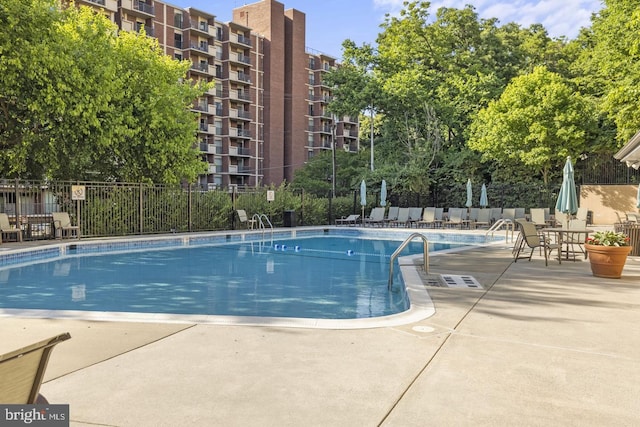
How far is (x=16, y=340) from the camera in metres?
4.33

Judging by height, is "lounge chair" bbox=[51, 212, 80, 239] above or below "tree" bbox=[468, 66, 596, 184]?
below

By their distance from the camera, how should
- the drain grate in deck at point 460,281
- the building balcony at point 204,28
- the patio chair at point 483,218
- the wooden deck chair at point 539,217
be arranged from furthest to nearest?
the building balcony at point 204,28, the patio chair at point 483,218, the wooden deck chair at point 539,217, the drain grate in deck at point 460,281

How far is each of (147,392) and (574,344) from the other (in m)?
3.55

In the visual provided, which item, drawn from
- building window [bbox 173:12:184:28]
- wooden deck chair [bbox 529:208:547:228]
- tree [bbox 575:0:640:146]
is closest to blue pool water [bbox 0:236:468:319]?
wooden deck chair [bbox 529:208:547:228]

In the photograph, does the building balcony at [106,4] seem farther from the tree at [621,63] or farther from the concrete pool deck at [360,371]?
the concrete pool deck at [360,371]

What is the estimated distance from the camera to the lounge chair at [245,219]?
19.6 m

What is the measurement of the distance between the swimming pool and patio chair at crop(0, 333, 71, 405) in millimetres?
4635

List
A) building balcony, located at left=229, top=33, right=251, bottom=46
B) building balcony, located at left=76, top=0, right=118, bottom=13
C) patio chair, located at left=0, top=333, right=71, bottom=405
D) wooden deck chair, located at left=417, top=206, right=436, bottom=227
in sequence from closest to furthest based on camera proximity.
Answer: patio chair, located at left=0, top=333, right=71, bottom=405 → wooden deck chair, located at left=417, top=206, right=436, bottom=227 → building balcony, located at left=76, top=0, right=118, bottom=13 → building balcony, located at left=229, top=33, right=251, bottom=46

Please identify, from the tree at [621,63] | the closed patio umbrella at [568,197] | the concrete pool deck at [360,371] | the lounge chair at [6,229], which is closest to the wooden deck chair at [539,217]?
the closed patio umbrella at [568,197]

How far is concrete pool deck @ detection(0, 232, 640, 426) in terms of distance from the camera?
2.80 meters

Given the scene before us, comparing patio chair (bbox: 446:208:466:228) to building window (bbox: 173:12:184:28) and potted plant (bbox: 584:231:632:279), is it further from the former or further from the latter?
building window (bbox: 173:12:184:28)

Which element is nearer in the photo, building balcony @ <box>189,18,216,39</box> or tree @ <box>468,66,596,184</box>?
tree @ <box>468,66,596,184</box>

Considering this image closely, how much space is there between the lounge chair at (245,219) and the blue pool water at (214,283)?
4967mm

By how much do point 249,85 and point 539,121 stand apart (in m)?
38.8
